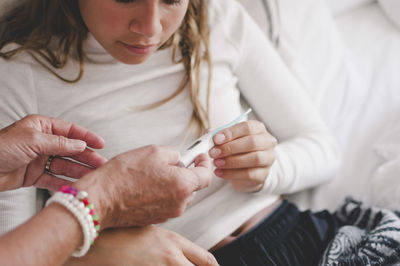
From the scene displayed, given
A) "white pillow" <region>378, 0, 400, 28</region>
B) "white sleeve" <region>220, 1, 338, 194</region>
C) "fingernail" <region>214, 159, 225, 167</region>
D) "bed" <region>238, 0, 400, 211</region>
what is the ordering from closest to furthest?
"fingernail" <region>214, 159, 225, 167</region> < "white sleeve" <region>220, 1, 338, 194</region> < "bed" <region>238, 0, 400, 211</region> < "white pillow" <region>378, 0, 400, 28</region>

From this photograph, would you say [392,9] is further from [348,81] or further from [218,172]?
[218,172]

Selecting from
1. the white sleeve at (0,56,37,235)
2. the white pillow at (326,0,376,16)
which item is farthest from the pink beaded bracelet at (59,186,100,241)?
the white pillow at (326,0,376,16)

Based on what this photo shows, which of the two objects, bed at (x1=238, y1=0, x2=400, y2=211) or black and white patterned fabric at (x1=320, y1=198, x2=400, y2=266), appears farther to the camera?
bed at (x1=238, y1=0, x2=400, y2=211)

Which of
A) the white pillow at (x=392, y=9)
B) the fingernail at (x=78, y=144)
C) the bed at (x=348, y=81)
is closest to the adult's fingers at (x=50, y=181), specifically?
the fingernail at (x=78, y=144)

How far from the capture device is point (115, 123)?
34.2 inches

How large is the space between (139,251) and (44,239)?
0.18 meters

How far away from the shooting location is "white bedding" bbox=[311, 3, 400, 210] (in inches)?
42.3

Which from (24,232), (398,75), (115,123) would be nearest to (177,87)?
(115,123)

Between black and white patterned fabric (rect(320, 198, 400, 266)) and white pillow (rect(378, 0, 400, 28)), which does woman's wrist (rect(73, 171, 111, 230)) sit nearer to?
black and white patterned fabric (rect(320, 198, 400, 266))

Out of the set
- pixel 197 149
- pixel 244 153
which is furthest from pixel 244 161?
pixel 197 149

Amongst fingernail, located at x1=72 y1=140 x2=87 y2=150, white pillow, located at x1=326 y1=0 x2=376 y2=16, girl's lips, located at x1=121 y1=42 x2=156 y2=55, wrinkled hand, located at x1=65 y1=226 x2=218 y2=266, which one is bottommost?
wrinkled hand, located at x1=65 y1=226 x2=218 y2=266

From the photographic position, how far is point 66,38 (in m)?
0.87

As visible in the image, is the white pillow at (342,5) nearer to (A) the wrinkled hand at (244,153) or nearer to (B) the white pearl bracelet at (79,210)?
(A) the wrinkled hand at (244,153)

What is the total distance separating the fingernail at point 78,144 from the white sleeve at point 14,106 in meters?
0.20
